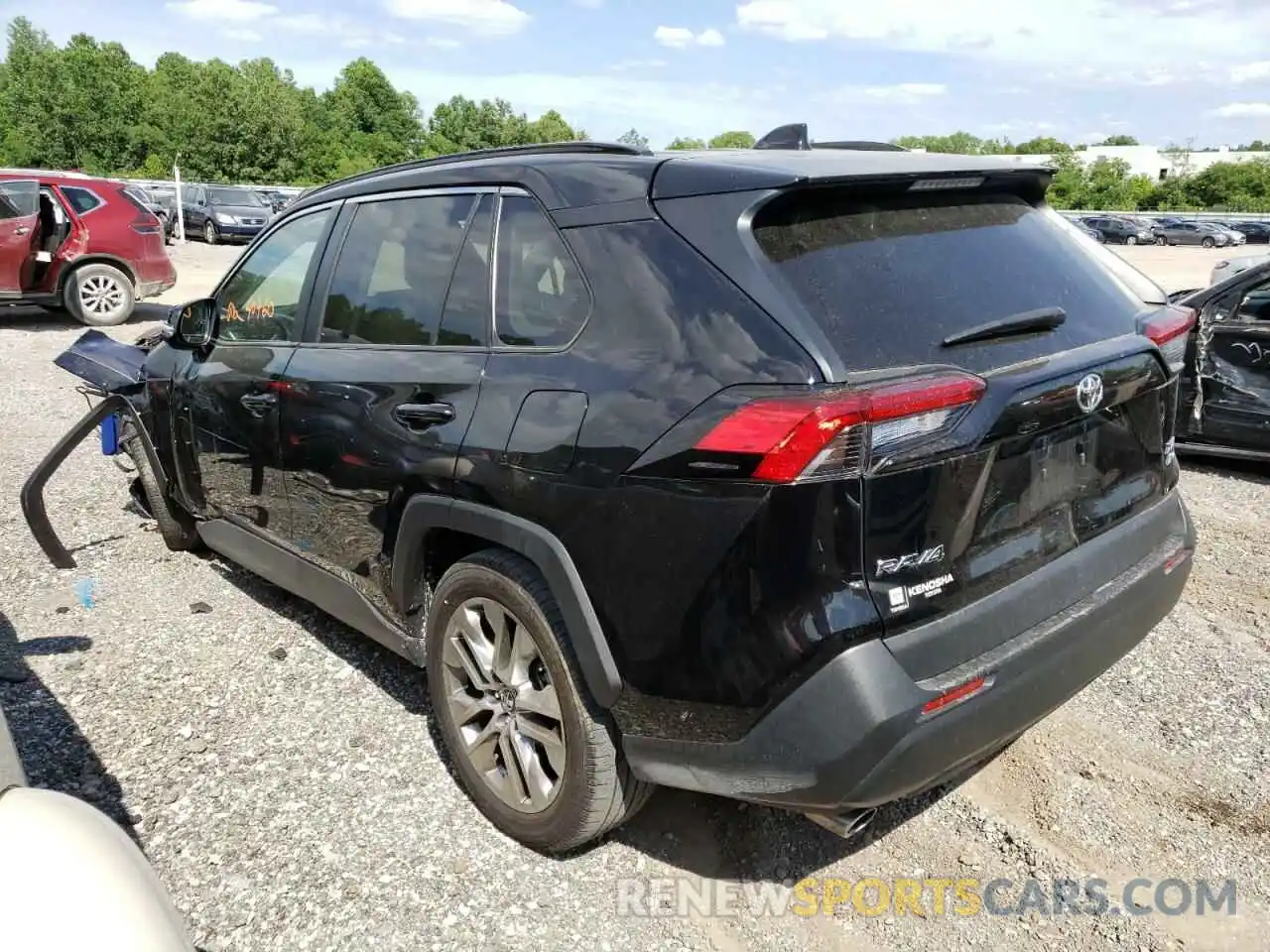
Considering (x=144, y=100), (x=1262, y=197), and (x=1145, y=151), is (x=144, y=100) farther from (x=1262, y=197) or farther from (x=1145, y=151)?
(x=1145, y=151)

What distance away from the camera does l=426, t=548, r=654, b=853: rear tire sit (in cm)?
252

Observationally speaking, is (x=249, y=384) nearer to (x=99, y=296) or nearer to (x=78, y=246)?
(x=78, y=246)

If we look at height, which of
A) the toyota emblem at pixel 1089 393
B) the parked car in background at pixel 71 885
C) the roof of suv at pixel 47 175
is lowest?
the parked car in background at pixel 71 885

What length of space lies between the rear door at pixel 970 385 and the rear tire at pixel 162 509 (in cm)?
383

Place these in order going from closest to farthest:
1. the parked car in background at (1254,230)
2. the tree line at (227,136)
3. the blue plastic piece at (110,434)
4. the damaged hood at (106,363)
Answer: the damaged hood at (106,363) → the blue plastic piece at (110,434) → the parked car in background at (1254,230) → the tree line at (227,136)

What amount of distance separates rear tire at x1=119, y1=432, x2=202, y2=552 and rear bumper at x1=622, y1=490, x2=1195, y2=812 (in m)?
3.46

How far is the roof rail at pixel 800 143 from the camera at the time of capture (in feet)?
9.97

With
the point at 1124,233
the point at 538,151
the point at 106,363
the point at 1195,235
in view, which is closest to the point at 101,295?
the point at 106,363

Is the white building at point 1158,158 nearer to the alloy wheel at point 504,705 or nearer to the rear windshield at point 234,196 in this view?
the rear windshield at point 234,196

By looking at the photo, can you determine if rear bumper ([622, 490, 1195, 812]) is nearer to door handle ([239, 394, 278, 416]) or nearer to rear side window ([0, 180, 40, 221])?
door handle ([239, 394, 278, 416])

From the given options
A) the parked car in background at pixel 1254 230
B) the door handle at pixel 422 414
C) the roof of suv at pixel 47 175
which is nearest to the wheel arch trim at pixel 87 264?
the roof of suv at pixel 47 175

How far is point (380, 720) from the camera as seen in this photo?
11.6 ft

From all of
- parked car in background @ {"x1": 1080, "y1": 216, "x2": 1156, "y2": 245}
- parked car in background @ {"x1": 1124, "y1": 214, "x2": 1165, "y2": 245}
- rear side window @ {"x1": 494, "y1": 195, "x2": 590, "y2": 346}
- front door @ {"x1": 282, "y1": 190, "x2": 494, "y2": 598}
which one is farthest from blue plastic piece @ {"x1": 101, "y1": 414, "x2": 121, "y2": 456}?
parked car in background @ {"x1": 1124, "y1": 214, "x2": 1165, "y2": 245}

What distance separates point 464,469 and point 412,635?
769mm
